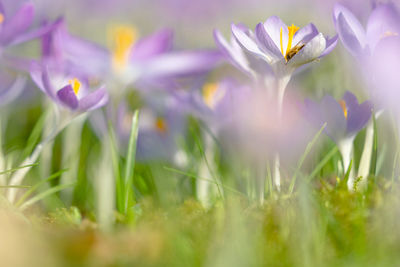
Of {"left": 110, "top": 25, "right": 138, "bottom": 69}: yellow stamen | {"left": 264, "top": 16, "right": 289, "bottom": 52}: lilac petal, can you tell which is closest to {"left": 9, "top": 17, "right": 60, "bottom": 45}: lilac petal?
{"left": 110, "top": 25, "right": 138, "bottom": 69}: yellow stamen

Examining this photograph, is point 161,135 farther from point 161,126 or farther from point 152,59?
point 152,59

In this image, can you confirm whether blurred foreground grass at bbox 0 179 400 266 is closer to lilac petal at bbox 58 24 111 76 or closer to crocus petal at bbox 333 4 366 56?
crocus petal at bbox 333 4 366 56

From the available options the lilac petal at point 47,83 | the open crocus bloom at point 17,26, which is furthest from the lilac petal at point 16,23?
the lilac petal at point 47,83

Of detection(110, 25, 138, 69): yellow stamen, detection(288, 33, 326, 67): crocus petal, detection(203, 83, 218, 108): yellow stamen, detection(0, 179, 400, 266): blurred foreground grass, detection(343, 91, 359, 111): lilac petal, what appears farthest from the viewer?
detection(110, 25, 138, 69): yellow stamen

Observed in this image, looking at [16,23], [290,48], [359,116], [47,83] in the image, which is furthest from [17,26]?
[359,116]

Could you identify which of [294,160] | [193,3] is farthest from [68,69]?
[193,3]

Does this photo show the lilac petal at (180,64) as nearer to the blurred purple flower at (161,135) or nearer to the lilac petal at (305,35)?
the blurred purple flower at (161,135)
